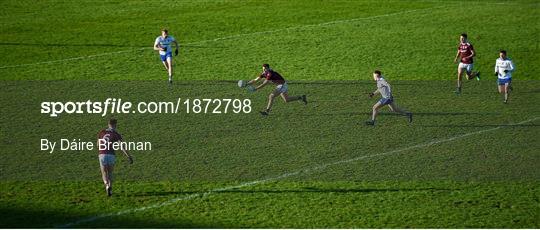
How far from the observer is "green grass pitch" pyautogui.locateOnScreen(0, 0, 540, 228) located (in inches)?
810

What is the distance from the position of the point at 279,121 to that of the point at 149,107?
14.9 ft

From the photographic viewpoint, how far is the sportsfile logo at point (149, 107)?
28542mm

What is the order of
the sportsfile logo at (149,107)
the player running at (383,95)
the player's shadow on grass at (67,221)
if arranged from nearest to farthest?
the player's shadow on grass at (67,221) < the player running at (383,95) < the sportsfile logo at (149,107)

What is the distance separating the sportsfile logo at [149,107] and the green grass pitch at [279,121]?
462 mm

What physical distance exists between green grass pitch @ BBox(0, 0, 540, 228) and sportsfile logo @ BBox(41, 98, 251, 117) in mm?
462

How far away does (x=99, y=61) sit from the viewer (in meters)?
Result: 35.0

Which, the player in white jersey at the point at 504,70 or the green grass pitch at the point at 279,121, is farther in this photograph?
the player in white jersey at the point at 504,70

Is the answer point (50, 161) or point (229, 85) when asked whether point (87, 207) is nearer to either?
point (50, 161)

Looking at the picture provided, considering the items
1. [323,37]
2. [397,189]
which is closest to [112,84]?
[323,37]

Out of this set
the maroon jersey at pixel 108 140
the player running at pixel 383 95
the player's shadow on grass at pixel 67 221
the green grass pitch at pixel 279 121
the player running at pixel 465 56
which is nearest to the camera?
the player's shadow on grass at pixel 67 221

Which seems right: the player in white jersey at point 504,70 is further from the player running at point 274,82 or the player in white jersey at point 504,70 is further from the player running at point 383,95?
the player running at point 274,82

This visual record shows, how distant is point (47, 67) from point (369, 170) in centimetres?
1587

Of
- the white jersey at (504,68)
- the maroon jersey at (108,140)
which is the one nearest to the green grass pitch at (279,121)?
the white jersey at (504,68)

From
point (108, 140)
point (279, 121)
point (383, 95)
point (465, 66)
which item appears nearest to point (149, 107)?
point (279, 121)
